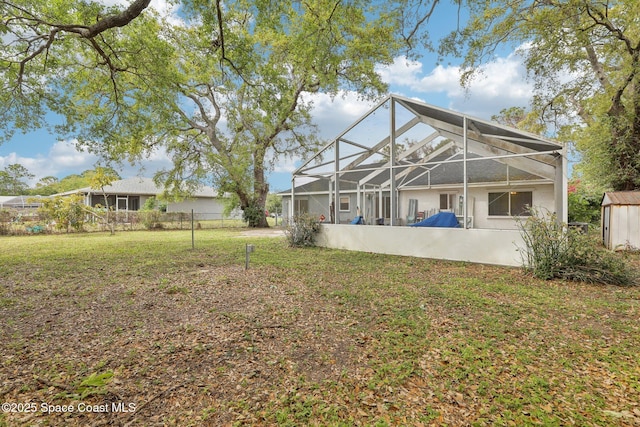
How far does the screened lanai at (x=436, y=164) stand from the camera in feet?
24.8

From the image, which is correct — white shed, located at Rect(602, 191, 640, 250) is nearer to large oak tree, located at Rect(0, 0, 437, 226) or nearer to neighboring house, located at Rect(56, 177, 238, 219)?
large oak tree, located at Rect(0, 0, 437, 226)

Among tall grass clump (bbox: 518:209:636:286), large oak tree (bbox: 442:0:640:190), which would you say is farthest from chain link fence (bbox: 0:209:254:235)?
large oak tree (bbox: 442:0:640:190)

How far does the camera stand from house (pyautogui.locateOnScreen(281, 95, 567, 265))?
7348mm

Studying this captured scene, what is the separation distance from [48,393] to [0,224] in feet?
59.9

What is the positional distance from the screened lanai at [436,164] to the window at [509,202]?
0.12ft

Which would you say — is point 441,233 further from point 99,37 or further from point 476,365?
point 99,37

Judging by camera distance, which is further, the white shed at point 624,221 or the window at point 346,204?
the window at point 346,204

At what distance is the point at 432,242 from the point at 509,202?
645 cm

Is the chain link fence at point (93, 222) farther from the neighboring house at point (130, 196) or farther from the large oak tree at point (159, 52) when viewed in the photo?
the large oak tree at point (159, 52)

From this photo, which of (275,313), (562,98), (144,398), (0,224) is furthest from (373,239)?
(0,224)

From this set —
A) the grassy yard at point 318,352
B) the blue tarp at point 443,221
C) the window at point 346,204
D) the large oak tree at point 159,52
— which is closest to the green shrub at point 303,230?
the blue tarp at point 443,221

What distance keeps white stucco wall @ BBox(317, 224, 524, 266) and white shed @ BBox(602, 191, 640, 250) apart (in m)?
4.65

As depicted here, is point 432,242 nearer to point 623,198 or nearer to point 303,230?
point 303,230

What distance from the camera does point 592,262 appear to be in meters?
5.82
